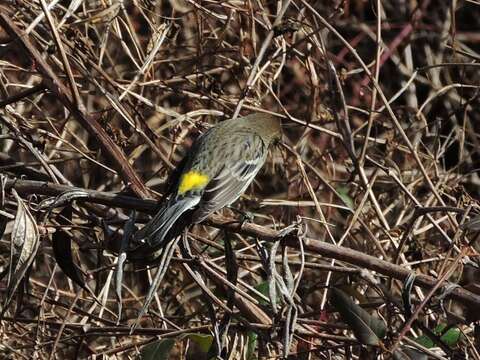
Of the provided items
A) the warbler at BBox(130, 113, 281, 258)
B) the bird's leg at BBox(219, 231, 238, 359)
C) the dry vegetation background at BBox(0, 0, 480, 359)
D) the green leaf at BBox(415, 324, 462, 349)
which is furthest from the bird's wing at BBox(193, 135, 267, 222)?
the green leaf at BBox(415, 324, 462, 349)

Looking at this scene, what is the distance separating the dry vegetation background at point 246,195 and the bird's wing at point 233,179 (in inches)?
4.1

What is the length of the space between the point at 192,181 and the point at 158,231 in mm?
740

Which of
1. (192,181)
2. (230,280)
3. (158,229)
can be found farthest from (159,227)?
(192,181)

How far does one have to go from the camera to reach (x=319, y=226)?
5203 millimetres

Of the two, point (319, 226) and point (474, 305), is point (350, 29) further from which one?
point (474, 305)

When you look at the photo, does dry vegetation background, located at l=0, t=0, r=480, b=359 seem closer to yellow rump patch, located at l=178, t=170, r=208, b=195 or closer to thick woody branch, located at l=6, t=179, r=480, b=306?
thick woody branch, located at l=6, t=179, r=480, b=306

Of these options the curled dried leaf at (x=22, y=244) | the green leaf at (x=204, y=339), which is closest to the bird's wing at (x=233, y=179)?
the green leaf at (x=204, y=339)

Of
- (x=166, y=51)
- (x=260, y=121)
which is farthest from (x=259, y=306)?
(x=166, y=51)

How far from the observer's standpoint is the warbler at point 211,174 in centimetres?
295

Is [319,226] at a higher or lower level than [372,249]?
A: lower

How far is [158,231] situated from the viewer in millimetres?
2900

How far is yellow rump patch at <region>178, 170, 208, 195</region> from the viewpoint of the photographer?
3.53 m

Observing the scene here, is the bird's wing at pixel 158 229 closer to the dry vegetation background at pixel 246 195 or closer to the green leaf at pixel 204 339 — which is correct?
the dry vegetation background at pixel 246 195

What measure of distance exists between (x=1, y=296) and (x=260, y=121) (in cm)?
150
